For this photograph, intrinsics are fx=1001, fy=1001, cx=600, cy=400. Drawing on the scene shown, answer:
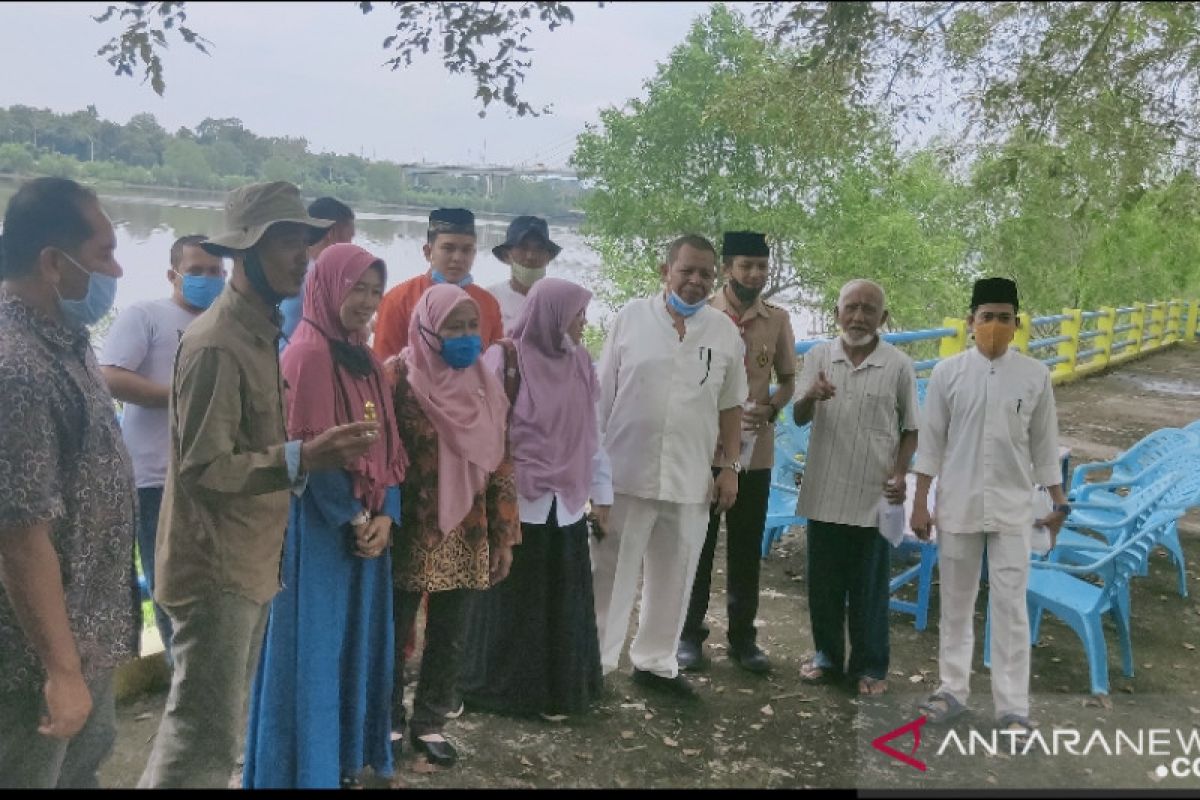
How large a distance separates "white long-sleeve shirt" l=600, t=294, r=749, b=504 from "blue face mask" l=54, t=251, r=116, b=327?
197cm

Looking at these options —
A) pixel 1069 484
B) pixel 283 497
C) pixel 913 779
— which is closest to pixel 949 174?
pixel 1069 484

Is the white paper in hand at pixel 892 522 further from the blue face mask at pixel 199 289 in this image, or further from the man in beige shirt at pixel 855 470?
the blue face mask at pixel 199 289

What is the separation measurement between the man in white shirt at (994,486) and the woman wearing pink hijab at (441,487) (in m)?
1.58

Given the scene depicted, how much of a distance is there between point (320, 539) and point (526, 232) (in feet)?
6.42

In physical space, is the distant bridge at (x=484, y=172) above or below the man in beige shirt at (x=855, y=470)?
above

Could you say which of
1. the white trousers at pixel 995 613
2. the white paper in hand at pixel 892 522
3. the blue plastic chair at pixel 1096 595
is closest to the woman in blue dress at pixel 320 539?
the white paper in hand at pixel 892 522

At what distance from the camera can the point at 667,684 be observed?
12.4 ft

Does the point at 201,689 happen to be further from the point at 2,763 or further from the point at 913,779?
the point at 913,779

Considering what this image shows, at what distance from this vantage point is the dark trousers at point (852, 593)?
3869 millimetres

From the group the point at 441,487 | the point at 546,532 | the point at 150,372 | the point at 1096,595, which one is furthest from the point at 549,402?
the point at 1096,595

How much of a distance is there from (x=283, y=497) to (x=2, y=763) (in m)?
0.76

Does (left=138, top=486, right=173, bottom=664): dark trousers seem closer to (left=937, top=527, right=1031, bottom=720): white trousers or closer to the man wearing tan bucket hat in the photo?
A: the man wearing tan bucket hat

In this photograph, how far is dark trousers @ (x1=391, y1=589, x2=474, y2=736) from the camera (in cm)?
314

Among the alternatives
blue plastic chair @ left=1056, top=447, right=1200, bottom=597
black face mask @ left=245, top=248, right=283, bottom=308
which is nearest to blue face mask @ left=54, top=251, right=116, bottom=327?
black face mask @ left=245, top=248, right=283, bottom=308
